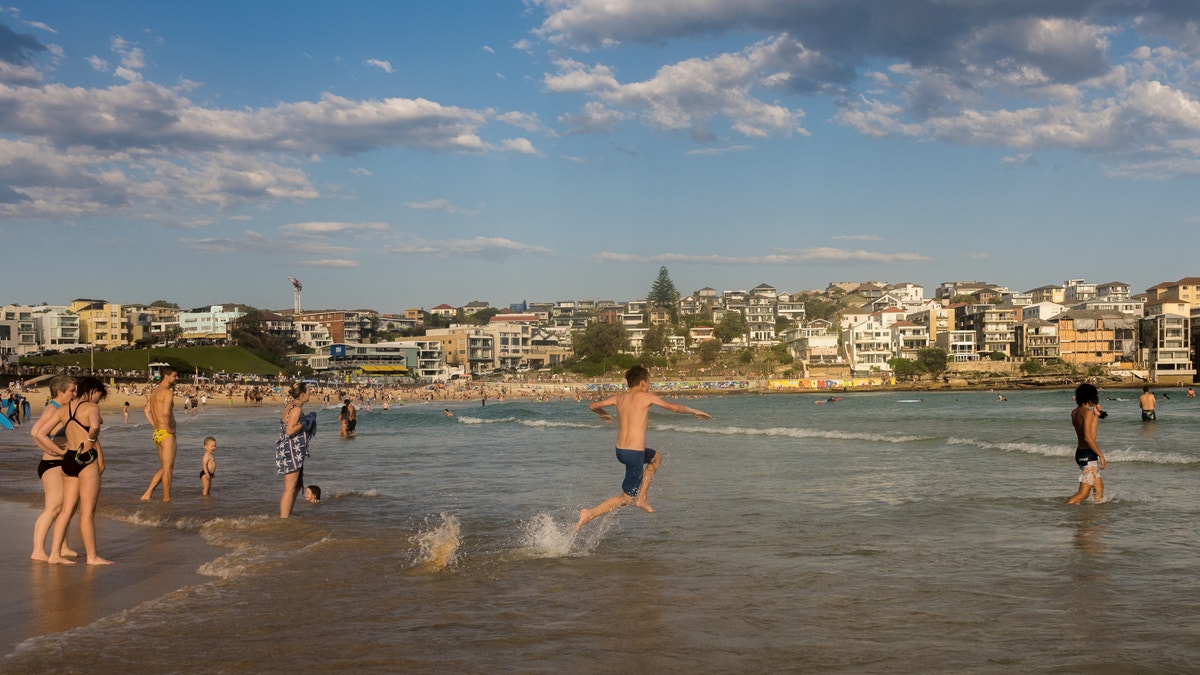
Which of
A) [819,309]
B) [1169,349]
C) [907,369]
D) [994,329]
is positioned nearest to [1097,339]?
[1169,349]

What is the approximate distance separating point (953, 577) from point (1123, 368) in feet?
414

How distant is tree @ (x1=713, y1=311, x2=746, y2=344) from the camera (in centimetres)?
15475

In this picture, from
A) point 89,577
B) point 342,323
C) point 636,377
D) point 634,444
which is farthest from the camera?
point 342,323

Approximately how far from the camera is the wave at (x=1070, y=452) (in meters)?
18.3

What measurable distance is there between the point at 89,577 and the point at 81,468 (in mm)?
920

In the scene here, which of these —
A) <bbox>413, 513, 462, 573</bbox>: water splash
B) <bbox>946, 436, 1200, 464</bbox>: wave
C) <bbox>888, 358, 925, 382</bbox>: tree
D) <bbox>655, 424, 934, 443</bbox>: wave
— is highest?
<bbox>413, 513, 462, 573</bbox>: water splash

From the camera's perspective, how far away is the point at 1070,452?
67.6 feet

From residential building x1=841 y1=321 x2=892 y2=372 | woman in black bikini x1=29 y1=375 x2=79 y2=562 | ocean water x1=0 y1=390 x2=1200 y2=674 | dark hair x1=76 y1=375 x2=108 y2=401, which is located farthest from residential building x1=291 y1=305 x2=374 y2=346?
woman in black bikini x1=29 y1=375 x2=79 y2=562

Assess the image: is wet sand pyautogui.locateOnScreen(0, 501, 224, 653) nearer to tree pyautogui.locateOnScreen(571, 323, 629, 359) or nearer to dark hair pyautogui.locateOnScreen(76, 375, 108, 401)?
dark hair pyautogui.locateOnScreen(76, 375, 108, 401)

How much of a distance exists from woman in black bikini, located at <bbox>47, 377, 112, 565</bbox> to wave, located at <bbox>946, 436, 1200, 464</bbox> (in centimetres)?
1770

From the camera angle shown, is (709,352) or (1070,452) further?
(709,352)

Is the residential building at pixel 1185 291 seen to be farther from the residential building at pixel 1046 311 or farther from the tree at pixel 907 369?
the tree at pixel 907 369

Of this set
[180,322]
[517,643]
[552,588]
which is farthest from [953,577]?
[180,322]

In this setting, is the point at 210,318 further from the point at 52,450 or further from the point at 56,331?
the point at 52,450
